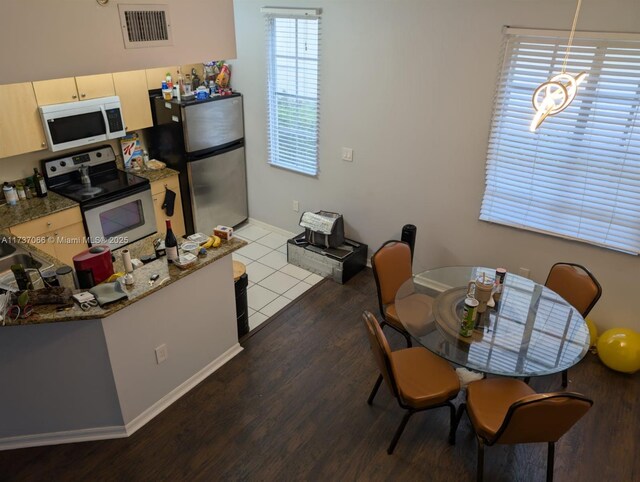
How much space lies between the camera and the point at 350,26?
415 cm

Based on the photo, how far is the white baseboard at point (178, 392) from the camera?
301 centimetres

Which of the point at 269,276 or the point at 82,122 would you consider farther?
the point at 269,276

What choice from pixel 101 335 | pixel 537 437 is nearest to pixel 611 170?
pixel 537 437

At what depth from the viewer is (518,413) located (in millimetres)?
2268

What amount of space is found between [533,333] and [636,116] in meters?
1.67

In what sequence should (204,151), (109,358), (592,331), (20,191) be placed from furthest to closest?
(204,151) < (20,191) < (592,331) < (109,358)

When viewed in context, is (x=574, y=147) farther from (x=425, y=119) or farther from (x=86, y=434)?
(x=86, y=434)

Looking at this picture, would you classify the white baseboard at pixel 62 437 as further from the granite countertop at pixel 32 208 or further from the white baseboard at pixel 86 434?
the granite countertop at pixel 32 208

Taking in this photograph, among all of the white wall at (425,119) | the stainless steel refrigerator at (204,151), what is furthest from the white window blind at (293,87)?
the stainless steel refrigerator at (204,151)

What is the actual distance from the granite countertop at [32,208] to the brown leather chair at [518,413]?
3.44 metres

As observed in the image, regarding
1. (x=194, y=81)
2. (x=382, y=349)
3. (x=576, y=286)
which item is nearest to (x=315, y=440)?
(x=382, y=349)

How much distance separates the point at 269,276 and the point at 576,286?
267 cm

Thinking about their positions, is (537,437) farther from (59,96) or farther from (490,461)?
(59,96)

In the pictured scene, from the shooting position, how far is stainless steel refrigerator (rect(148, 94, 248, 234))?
185 inches
